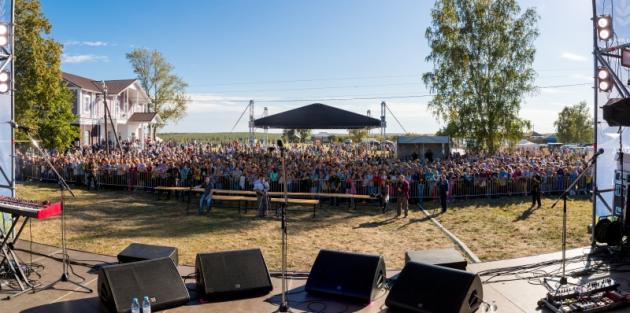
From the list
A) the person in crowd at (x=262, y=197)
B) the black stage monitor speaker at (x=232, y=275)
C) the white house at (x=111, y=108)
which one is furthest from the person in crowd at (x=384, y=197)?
the white house at (x=111, y=108)

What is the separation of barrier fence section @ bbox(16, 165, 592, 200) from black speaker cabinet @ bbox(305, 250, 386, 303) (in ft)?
36.9

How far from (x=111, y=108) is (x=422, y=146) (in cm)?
3286

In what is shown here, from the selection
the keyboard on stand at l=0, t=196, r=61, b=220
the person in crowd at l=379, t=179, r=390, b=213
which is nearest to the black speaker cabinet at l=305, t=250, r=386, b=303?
the keyboard on stand at l=0, t=196, r=61, b=220

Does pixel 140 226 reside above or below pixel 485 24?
below

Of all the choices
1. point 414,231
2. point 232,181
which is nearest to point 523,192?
point 414,231

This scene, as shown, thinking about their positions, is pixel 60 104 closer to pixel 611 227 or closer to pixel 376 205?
pixel 376 205

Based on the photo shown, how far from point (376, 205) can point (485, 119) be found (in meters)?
15.5

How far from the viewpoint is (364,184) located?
19.3m

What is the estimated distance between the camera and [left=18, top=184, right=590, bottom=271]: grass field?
11.6m

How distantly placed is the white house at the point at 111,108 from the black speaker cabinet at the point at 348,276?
38322 millimetres

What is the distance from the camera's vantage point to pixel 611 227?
34.6ft

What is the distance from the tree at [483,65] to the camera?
99.4 feet

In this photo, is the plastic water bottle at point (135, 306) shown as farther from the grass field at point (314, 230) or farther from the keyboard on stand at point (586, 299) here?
the keyboard on stand at point (586, 299)

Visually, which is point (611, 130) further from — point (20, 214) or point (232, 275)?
point (20, 214)
